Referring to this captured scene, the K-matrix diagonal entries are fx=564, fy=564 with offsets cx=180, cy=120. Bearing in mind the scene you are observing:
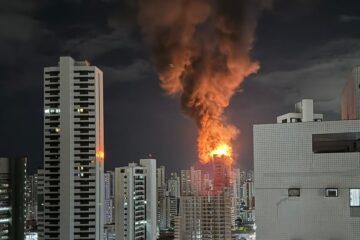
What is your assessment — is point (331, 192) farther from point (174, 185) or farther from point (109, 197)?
point (174, 185)

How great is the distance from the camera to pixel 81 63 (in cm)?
2058

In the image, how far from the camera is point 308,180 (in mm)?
6496

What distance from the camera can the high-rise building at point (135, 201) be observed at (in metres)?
27.7

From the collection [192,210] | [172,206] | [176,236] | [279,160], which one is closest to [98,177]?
[192,210]

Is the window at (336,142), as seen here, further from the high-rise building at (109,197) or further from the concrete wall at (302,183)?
the high-rise building at (109,197)

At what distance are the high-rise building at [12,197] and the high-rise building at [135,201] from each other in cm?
877

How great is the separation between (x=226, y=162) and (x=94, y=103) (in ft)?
20.7

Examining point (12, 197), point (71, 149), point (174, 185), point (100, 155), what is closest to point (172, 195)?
point (174, 185)

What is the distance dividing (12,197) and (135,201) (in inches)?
406

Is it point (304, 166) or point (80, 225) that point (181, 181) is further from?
point (304, 166)

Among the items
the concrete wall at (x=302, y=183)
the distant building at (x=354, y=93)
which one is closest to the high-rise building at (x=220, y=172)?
the distant building at (x=354, y=93)

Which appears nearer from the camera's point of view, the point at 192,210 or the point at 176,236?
the point at 192,210

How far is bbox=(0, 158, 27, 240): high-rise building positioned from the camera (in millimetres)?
18219

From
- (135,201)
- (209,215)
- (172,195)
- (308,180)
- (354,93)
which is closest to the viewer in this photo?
(308,180)
